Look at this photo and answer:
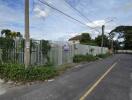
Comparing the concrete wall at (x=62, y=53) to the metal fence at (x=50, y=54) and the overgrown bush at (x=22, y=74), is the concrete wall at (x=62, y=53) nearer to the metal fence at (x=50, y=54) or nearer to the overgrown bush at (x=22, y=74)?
the metal fence at (x=50, y=54)

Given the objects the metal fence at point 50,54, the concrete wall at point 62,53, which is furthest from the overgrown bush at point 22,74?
the concrete wall at point 62,53

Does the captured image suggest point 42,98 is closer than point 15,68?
Yes

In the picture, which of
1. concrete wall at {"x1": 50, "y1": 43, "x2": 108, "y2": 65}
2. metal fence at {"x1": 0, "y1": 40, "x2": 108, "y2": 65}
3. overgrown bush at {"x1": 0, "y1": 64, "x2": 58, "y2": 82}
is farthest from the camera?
concrete wall at {"x1": 50, "y1": 43, "x2": 108, "y2": 65}

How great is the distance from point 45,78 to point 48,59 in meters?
7.47

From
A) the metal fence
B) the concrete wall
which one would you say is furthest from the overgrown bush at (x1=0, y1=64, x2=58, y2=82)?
the concrete wall

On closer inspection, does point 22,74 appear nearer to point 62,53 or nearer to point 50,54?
point 50,54

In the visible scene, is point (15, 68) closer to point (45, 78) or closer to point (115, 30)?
point (45, 78)

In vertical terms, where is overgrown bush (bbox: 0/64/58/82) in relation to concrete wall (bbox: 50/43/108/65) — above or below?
below

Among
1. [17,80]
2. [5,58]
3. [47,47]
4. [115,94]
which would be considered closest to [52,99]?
[115,94]

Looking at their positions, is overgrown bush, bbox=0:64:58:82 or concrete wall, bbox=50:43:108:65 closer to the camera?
overgrown bush, bbox=0:64:58:82

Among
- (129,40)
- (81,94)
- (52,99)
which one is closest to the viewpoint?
(52,99)

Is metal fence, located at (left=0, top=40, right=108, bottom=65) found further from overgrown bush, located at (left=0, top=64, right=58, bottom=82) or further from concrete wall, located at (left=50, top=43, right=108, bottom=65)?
overgrown bush, located at (left=0, top=64, right=58, bottom=82)

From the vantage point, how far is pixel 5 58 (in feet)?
60.7

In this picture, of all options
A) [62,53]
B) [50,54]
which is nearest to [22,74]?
[50,54]
